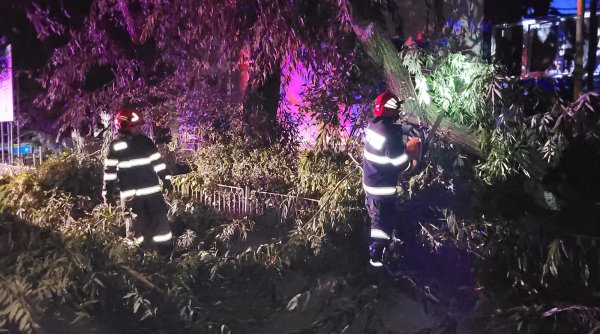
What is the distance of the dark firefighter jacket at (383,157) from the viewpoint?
4.80 meters

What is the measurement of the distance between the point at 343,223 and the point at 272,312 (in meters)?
1.54

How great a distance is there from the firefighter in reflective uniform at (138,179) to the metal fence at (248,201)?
1.51 m

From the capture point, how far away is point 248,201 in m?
7.33

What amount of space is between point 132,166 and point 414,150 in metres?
2.76

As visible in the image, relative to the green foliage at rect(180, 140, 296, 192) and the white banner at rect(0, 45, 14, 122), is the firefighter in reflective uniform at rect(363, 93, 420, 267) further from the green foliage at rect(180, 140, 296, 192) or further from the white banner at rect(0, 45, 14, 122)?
the white banner at rect(0, 45, 14, 122)

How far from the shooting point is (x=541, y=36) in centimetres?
771

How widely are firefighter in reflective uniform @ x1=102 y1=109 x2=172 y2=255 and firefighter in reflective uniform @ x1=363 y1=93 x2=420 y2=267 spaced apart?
219 cm

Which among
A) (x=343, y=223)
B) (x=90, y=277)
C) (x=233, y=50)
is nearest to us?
(x=90, y=277)

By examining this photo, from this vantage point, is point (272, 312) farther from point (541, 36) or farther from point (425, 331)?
point (541, 36)

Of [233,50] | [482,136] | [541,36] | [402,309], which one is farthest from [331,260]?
[541,36]

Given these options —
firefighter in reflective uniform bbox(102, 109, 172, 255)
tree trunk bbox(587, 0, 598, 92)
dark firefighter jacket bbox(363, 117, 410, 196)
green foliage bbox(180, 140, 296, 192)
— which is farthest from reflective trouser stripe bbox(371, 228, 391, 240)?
tree trunk bbox(587, 0, 598, 92)

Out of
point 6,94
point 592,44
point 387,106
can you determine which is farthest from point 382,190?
point 6,94

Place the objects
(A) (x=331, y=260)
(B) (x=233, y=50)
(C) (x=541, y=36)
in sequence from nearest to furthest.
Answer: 1. (A) (x=331, y=260)
2. (B) (x=233, y=50)
3. (C) (x=541, y=36)

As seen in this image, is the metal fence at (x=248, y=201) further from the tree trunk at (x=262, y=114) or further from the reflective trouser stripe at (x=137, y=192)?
the reflective trouser stripe at (x=137, y=192)
